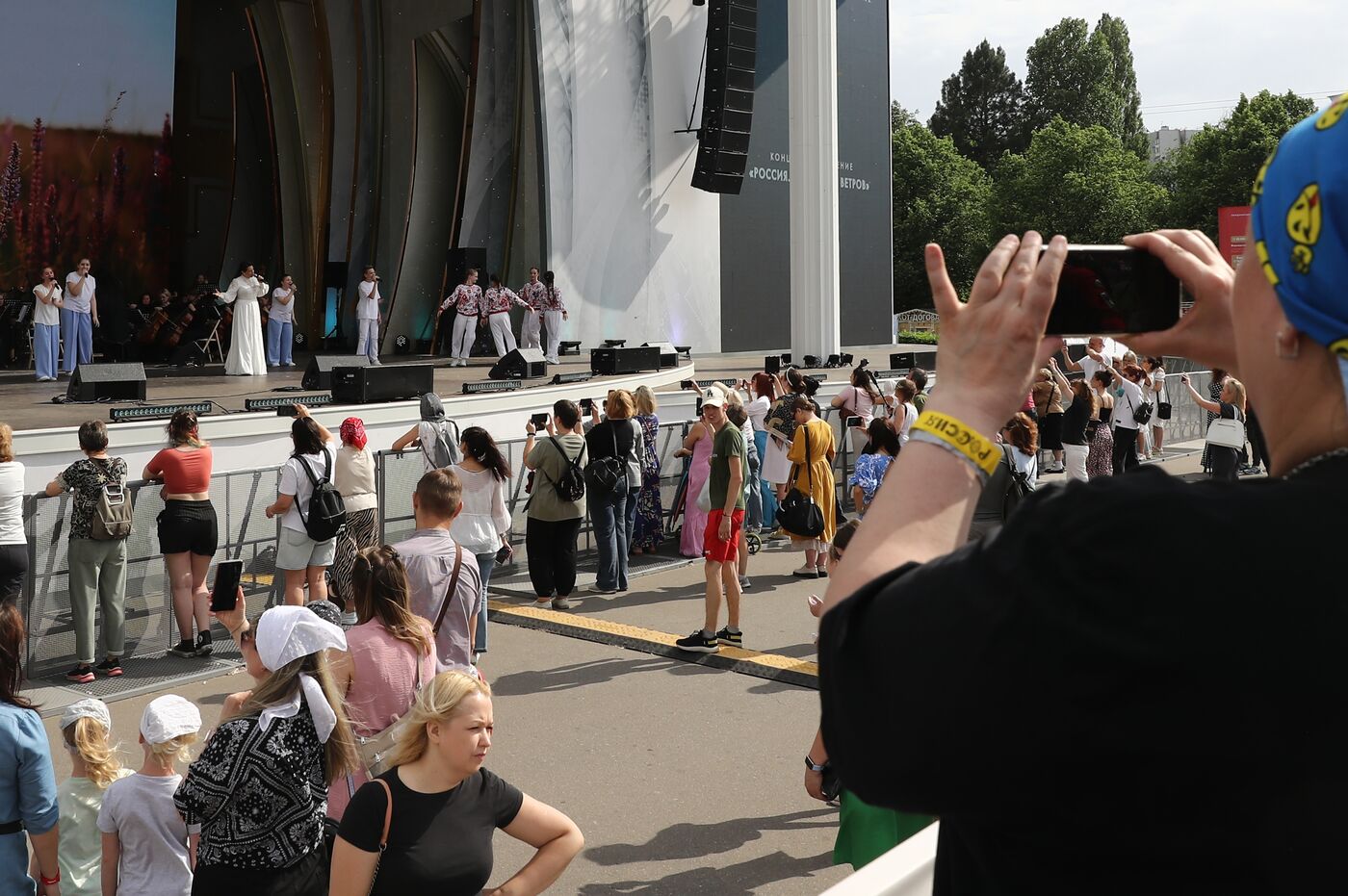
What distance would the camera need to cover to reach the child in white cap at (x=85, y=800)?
4.45 meters

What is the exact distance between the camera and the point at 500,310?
79.8 ft

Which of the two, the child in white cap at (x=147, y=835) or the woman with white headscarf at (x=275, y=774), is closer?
the woman with white headscarf at (x=275, y=774)

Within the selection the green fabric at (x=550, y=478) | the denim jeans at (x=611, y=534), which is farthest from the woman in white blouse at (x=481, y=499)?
the denim jeans at (x=611, y=534)

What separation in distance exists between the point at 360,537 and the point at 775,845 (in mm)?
5279

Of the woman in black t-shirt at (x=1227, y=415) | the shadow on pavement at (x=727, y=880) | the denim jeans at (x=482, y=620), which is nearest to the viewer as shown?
the shadow on pavement at (x=727, y=880)

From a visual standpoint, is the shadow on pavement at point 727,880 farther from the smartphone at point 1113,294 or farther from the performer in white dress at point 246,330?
the performer in white dress at point 246,330

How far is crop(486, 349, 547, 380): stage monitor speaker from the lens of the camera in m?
21.1

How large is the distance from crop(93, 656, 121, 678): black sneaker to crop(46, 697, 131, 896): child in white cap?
497 centimetres

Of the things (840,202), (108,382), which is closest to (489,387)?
(108,382)

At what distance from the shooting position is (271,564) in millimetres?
10625

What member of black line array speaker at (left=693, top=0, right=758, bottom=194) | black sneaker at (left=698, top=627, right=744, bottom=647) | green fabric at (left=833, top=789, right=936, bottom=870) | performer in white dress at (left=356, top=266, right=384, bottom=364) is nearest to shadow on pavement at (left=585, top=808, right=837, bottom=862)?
green fabric at (left=833, top=789, right=936, bottom=870)

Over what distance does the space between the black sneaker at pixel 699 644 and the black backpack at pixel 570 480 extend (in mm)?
1794

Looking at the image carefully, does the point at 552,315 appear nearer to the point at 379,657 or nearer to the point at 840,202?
the point at 840,202

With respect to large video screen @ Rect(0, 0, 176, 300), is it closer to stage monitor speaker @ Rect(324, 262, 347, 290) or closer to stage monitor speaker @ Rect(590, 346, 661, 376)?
stage monitor speaker @ Rect(324, 262, 347, 290)
